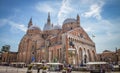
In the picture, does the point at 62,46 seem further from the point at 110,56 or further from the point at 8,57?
the point at 8,57

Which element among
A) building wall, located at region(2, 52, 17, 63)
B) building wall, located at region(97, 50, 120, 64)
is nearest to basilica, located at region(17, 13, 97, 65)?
building wall, located at region(2, 52, 17, 63)

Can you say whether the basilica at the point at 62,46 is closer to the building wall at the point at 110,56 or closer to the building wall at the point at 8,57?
the building wall at the point at 8,57

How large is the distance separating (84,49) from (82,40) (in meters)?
3.31

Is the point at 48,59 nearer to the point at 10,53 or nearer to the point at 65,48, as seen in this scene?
the point at 65,48

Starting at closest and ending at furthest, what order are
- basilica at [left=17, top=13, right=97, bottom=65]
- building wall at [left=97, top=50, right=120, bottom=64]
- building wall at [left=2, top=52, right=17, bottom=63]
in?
1. basilica at [left=17, top=13, right=97, bottom=65]
2. building wall at [left=97, top=50, right=120, bottom=64]
3. building wall at [left=2, top=52, right=17, bottom=63]

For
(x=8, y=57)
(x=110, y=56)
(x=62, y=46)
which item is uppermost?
(x=62, y=46)

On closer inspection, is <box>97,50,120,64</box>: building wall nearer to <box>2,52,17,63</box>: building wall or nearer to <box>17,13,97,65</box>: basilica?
<box>17,13,97,65</box>: basilica

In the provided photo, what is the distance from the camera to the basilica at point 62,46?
1388 inches

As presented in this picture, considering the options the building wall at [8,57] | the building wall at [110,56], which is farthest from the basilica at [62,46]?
the building wall at [110,56]

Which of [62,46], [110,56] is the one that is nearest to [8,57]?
[62,46]

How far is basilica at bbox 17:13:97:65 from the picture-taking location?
116 ft

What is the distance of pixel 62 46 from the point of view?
35.9m

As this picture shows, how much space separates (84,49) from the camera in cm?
4228

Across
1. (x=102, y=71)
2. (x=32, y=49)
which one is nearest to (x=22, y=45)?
(x=32, y=49)
